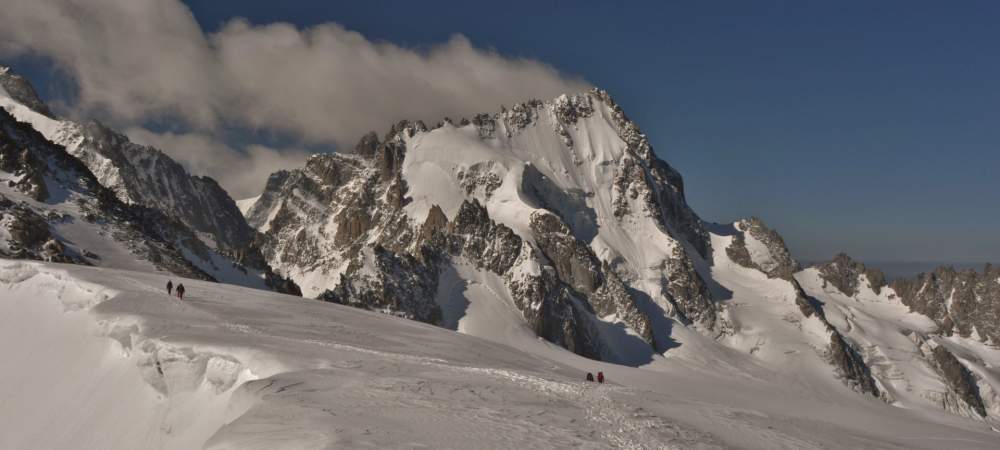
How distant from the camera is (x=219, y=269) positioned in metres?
87.3

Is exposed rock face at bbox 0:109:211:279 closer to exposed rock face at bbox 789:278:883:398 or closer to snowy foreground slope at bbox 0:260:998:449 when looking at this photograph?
snowy foreground slope at bbox 0:260:998:449

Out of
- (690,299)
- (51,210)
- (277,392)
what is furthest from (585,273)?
(277,392)

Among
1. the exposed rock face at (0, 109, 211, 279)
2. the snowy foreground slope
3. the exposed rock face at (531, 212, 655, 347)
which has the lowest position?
the snowy foreground slope

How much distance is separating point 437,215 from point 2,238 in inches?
4409

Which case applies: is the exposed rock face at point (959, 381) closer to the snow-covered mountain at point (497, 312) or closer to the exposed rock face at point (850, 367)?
the snow-covered mountain at point (497, 312)

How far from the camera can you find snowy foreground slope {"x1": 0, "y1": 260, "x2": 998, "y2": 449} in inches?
768

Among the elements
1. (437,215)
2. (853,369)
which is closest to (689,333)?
(853,369)

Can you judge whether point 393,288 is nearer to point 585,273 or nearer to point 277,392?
point 585,273

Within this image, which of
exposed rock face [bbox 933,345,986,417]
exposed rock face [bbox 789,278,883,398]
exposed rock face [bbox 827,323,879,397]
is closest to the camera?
exposed rock face [bbox 789,278,883,398]

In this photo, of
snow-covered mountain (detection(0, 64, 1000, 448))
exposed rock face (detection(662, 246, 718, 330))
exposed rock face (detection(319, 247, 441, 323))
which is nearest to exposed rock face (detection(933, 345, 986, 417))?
snow-covered mountain (detection(0, 64, 1000, 448))

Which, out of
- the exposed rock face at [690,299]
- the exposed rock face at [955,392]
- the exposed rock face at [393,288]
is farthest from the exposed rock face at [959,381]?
the exposed rock face at [393,288]

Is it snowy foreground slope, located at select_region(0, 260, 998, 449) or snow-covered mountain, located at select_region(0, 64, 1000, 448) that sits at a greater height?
snow-covered mountain, located at select_region(0, 64, 1000, 448)

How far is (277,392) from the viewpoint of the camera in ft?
66.8

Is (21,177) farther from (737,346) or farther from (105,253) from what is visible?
(737,346)
